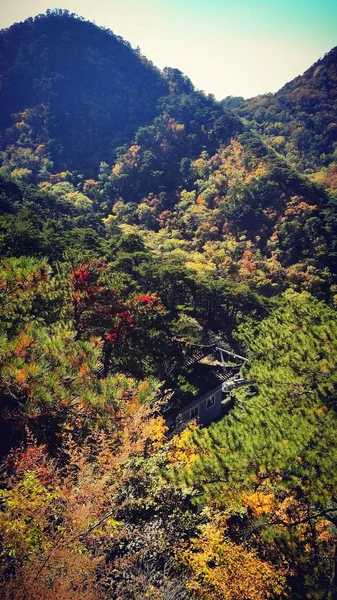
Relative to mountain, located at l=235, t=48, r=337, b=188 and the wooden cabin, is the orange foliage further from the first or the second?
mountain, located at l=235, t=48, r=337, b=188

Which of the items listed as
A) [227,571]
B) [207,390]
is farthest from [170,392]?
[227,571]

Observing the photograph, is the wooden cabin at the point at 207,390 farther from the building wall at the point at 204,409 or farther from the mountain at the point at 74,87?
the mountain at the point at 74,87

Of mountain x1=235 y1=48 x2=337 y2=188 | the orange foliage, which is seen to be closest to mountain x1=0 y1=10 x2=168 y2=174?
mountain x1=235 y1=48 x2=337 y2=188

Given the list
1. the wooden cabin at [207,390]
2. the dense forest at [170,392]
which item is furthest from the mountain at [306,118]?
the wooden cabin at [207,390]

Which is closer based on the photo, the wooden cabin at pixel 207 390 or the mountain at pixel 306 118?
the wooden cabin at pixel 207 390

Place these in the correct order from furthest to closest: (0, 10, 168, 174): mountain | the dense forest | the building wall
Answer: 1. (0, 10, 168, 174): mountain
2. the building wall
3. the dense forest
